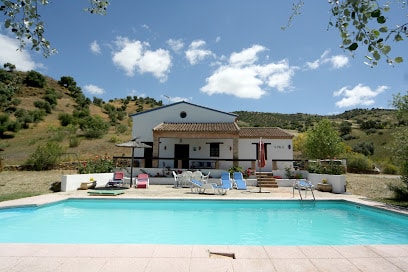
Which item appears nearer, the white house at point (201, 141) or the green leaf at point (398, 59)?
the green leaf at point (398, 59)

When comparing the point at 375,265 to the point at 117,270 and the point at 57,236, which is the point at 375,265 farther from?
the point at 57,236

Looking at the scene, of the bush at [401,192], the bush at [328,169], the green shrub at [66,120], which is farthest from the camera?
the green shrub at [66,120]

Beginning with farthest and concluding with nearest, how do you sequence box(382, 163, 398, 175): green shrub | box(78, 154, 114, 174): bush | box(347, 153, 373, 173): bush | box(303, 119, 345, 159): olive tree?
box(382, 163, 398, 175): green shrub
box(347, 153, 373, 173): bush
box(303, 119, 345, 159): olive tree
box(78, 154, 114, 174): bush

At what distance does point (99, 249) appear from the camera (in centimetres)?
519

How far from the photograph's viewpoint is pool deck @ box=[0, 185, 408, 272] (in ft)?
14.3

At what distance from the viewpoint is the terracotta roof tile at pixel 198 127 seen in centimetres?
2012

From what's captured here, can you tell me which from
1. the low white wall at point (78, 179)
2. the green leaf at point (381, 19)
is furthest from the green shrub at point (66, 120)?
the green leaf at point (381, 19)

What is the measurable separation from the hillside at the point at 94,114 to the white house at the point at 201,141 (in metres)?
4.61

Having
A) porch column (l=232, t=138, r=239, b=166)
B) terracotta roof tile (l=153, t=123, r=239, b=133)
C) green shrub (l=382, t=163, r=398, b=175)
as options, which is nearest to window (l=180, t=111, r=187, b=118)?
terracotta roof tile (l=153, t=123, r=239, b=133)

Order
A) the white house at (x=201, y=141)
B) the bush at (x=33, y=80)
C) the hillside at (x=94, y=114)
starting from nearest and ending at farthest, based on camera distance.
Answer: the white house at (x=201, y=141) < the hillside at (x=94, y=114) < the bush at (x=33, y=80)

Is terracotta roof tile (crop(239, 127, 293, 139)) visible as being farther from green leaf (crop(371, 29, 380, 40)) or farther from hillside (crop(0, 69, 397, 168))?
green leaf (crop(371, 29, 380, 40))

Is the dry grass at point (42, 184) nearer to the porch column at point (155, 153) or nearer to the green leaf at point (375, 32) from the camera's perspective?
the porch column at point (155, 153)

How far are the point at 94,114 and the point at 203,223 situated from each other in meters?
56.7

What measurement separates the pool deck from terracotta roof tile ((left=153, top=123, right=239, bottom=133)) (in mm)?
14909
